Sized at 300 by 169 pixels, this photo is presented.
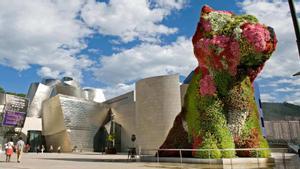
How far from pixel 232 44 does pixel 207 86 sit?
2.13 m

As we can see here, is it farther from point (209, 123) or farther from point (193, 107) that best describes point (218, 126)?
point (193, 107)

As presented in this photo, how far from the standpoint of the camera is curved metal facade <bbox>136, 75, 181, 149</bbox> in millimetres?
37312

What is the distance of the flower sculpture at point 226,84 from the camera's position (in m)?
12.6

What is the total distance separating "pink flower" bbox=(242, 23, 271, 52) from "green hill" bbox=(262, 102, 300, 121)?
221ft

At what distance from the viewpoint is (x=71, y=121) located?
162 ft

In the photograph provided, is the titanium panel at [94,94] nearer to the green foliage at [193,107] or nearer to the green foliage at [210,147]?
the green foliage at [193,107]

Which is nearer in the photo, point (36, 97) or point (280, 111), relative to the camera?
point (36, 97)

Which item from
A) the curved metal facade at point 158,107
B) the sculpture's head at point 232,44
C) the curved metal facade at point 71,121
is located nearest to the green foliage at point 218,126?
the sculpture's head at point 232,44

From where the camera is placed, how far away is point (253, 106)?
1374 cm

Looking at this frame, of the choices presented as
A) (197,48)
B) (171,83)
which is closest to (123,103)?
(171,83)

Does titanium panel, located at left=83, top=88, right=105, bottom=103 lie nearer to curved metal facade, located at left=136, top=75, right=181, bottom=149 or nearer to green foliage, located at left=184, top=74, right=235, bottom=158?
curved metal facade, located at left=136, top=75, right=181, bottom=149

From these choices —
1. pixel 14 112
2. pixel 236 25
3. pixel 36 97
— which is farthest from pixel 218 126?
pixel 36 97

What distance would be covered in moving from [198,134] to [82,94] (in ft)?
180

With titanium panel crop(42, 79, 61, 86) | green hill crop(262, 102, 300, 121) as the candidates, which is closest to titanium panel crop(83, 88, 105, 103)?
titanium panel crop(42, 79, 61, 86)
